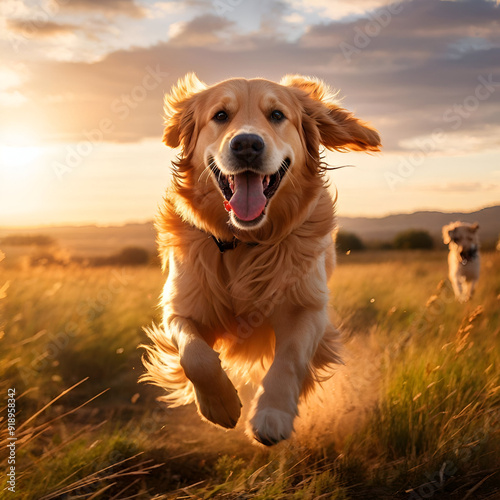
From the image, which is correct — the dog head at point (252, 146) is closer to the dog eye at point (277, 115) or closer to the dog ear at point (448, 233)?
the dog eye at point (277, 115)

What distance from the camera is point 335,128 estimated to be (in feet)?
12.3

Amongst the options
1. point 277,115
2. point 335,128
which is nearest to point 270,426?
point 277,115

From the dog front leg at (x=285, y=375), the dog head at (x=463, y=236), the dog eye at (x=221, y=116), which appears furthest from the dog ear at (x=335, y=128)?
the dog head at (x=463, y=236)

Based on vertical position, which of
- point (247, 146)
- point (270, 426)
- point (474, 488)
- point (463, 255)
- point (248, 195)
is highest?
point (247, 146)

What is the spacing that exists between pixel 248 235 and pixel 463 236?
21.5 feet

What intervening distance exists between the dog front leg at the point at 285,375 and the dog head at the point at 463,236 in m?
6.20

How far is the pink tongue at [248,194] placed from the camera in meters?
3.14

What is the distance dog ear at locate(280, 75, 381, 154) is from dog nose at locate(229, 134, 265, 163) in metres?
0.76

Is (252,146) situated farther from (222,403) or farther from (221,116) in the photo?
(222,403)

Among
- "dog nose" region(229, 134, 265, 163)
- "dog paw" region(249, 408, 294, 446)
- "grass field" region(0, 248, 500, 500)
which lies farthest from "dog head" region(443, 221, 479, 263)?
"dog paw" region(249, 408, 294, 446)

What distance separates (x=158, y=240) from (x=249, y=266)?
2.40 ft

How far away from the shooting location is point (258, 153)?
119 inches

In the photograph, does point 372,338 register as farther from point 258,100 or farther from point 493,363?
point 258,100

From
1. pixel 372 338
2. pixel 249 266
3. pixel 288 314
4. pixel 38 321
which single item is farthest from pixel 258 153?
pixel 38 321
